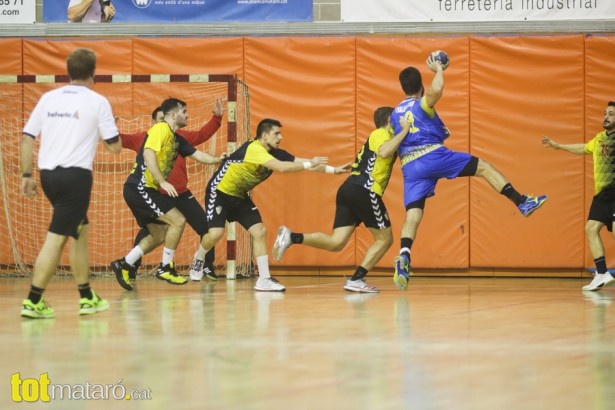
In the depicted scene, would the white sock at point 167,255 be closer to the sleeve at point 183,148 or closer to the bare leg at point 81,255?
the sleeve at point 183,148

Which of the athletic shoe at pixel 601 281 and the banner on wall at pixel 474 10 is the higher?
the banner on wall at pixel 474 10

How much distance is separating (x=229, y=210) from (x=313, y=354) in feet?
19.8

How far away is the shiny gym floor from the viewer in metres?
4.36

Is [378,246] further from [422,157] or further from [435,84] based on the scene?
[435,84]

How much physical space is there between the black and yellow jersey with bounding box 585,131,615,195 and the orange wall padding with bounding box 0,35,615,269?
2602 millimetres

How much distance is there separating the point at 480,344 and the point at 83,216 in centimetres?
331

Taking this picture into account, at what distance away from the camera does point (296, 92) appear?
1476cm

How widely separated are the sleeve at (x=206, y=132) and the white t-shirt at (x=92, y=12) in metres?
3.07

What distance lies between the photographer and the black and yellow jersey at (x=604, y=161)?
11430 millimetres

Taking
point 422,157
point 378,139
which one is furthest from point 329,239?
point 422,157

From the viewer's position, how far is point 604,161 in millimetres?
11516

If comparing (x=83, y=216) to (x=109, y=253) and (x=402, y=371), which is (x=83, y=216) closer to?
(x=402, y=371)

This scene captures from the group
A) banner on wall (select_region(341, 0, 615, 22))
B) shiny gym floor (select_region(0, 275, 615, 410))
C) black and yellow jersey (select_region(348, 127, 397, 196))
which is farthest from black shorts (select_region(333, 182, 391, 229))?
banner on wall (select_region(341, 0, 615, 22))

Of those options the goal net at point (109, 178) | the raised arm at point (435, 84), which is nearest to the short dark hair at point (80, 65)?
the raised arm at point (435, 84)
